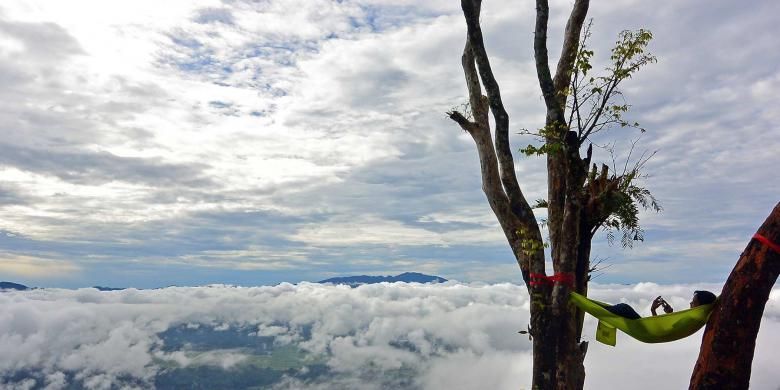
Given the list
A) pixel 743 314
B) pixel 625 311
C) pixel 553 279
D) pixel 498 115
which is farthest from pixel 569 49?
pixel 743 314

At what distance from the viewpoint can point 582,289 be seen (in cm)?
1241

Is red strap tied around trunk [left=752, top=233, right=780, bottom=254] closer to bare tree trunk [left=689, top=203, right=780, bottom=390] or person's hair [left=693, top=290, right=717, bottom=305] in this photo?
bare tree trunk [left=689, top=203, right=780, bottom=390]

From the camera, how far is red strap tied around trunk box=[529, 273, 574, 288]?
11164 millimetres

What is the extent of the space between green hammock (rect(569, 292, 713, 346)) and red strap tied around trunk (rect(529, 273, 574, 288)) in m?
0.44

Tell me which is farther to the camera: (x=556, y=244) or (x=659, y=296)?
(x=556, y=244)

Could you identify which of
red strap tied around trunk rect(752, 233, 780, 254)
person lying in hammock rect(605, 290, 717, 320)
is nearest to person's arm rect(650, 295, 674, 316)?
person lying in hammock rect(605, 290, 717, 320)

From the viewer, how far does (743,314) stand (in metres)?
7.30

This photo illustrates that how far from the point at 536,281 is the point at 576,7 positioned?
21.0 ft

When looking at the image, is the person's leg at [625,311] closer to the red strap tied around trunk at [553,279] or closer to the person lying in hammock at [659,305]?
the person lying in hammock at [659,305]

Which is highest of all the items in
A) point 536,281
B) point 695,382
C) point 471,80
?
point 471,80

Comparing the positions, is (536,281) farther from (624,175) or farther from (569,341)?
(624,175)

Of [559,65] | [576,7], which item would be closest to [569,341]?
[559,65]

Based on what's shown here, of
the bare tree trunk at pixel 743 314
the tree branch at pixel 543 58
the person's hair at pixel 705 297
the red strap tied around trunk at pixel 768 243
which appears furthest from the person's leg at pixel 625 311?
the tree branch at pixel 543 58

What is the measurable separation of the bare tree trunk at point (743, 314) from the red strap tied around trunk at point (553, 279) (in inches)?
149
